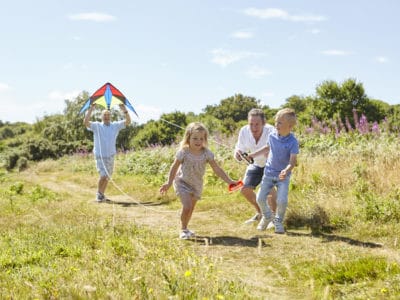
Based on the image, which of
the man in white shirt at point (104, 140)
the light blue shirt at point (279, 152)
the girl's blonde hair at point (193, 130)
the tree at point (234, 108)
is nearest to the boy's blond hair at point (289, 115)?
the light blue shirt at point (279, 152)

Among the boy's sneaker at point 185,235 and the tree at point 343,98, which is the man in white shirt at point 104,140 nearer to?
the boy's sneaker at point 185,235

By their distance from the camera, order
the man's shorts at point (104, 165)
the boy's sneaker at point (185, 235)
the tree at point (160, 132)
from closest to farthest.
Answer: the boy's sneaker at point (185, 235)
the man's shorts at point (104, 165)
the tree at point (160, 132)

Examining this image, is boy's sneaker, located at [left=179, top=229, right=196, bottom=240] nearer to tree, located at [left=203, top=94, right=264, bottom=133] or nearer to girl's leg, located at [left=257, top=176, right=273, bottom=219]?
girl's leg, located at [left=257, top=176, right=273, bottom=219]

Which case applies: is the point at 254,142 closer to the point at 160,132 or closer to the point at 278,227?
the point at 278,227

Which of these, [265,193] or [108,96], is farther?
[108,96]

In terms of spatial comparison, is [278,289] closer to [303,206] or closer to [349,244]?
[349,244]

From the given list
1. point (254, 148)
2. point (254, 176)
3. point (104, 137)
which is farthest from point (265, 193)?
point (104, 137)

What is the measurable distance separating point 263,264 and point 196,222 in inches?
118

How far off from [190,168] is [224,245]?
4.32ft

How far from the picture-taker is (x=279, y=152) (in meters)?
6.66

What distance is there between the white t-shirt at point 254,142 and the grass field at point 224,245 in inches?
37.3

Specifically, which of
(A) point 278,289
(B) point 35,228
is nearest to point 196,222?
(B) point 35,228

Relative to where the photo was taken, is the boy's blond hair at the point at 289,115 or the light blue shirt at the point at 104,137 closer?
the boy's blond hair at the point at 289,115

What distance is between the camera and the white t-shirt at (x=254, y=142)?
24.4ft
